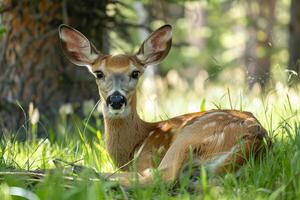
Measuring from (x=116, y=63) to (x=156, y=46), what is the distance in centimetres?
55

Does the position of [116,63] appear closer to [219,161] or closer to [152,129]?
[152,129]

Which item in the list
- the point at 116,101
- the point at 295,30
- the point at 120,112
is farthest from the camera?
the point at 295,30

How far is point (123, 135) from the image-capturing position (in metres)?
5.38

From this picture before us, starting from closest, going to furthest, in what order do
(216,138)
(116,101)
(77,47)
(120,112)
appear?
(216,138)
(116,101)
(120,112)
(77,47)

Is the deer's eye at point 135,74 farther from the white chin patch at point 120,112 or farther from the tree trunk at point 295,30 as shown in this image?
the tree trunk at point 295,30

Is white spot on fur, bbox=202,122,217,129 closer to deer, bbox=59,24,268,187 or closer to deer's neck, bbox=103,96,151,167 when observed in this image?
deer, bbox=59,24,268,187

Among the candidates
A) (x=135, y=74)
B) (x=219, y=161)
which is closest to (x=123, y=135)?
(x=135, y=74)

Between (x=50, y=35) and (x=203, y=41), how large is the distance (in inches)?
823

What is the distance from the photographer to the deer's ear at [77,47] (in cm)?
562

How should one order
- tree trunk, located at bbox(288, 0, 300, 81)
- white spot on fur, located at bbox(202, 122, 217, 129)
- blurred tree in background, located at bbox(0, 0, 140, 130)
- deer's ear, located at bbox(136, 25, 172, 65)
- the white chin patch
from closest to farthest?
1. white spot on fur, located at bbox(202, 122, 217, 129)
2. the white chin patch
3. deer's ear, located at bbox(136, 25, 172, 65)
4. blurred tree in background, located at bbox(0, 0, 140, 130)
5. tree trunk, located at bbox(288, 0, 300, 81)

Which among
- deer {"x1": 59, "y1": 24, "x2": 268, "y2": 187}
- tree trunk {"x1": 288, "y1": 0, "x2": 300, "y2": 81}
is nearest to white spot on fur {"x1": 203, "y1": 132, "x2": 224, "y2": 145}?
deer {"x1": 59, "y1": 24, "x2": 268, "y2": 187}

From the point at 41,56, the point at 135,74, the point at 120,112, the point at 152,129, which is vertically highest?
the point at 41,56

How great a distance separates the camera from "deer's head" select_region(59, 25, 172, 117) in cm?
514

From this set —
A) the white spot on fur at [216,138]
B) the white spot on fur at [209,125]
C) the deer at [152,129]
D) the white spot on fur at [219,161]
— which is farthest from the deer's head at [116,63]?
the white spot on fur at [219,161]
